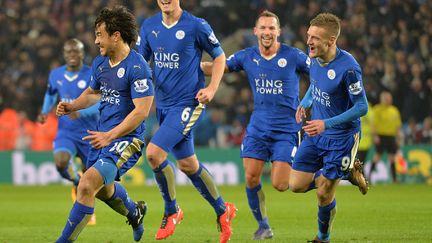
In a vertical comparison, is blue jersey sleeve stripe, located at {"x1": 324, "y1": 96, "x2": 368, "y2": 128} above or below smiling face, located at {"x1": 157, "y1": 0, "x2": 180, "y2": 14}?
below

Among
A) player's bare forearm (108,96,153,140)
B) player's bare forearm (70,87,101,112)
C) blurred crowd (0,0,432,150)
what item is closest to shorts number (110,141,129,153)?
player's bare forearm (108,96,153,140)

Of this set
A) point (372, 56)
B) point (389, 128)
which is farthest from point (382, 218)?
point (372, 56)

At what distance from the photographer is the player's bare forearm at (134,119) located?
779cm

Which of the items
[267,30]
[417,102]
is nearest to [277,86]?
[267,30]

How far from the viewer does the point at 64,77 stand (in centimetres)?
1312

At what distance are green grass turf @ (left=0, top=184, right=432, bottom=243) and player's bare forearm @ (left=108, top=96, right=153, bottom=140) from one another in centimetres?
217

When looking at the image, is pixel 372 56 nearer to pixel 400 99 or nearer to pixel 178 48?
pixel 400 99

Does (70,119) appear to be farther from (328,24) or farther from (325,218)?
(328,24)

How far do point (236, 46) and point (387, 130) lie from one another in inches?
187

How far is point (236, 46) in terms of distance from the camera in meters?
23.5

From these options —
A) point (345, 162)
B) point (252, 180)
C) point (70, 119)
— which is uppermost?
point (345, 162)

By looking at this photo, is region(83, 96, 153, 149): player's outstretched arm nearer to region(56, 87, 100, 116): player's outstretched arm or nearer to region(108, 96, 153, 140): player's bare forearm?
region(108, 96, 153, 140): player's bare forearm

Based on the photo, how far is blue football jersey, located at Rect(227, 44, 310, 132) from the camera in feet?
33.6

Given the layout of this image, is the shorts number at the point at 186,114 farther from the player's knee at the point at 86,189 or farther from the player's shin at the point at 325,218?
the player's knee at the point at 86,189
